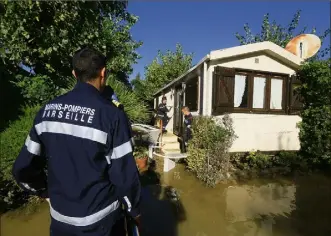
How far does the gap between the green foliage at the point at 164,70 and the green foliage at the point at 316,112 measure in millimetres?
14158

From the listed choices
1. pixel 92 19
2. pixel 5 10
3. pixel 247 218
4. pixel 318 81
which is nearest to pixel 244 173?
pixel 247 218

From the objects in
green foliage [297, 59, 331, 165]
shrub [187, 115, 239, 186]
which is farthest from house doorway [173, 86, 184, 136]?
green foliage [297, 59, 331, 165]

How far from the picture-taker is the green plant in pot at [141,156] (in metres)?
7.24

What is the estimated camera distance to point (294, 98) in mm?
9383

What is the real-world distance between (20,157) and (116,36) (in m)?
8.49

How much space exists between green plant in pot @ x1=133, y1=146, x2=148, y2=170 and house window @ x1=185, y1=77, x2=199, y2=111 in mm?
2698

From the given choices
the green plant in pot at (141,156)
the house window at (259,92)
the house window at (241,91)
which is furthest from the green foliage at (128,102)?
the house window at (259,92)

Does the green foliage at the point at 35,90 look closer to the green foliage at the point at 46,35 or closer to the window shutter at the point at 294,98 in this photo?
the green foliage at the point at 46,35

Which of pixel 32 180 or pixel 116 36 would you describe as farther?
pixel 116 36

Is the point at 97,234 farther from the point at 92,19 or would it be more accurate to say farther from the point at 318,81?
the point at 318,81

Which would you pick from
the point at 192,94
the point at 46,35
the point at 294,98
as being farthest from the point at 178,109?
the point at 46,35

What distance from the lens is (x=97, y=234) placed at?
5.87 ft

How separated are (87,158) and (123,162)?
0.24 m

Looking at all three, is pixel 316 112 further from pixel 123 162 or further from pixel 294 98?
pixel 123 162
